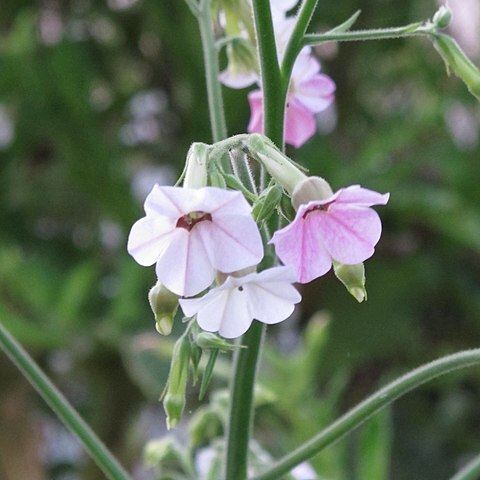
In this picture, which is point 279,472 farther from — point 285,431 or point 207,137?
point 207,137

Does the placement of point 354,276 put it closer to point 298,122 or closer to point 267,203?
point 267,203

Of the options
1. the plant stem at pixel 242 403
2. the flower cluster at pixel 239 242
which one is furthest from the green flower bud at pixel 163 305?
the plant stem at pixel 242 403

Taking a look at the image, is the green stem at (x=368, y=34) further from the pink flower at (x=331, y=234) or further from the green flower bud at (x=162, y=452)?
the green flower bud at (x=162, y=452)

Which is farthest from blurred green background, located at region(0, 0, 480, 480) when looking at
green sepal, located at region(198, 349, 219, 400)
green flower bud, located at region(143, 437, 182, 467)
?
green sepal, located at region(198, 349, 219, 400)

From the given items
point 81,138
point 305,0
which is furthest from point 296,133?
point 81,138

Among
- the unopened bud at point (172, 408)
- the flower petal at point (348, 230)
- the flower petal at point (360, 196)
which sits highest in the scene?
the flower petal at point (360, 196)
